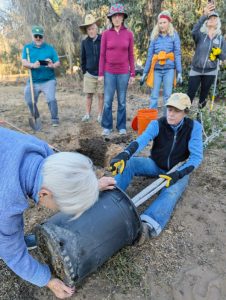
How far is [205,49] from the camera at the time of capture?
460 centimetres

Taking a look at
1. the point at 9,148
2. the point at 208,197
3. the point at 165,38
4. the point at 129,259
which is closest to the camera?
the point at 9,148

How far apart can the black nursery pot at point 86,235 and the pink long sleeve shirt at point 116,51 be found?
2.85 metres

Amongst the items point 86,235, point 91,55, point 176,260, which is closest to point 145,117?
point 91,55

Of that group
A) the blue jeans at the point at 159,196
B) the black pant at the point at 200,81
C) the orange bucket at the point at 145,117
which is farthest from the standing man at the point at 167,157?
the black pant at the point at 200,81

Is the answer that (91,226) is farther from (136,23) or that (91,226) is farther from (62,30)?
(62,30)

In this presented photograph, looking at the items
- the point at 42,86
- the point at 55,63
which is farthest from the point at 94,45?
the point at 42,86

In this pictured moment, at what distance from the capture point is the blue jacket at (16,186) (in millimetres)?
1356

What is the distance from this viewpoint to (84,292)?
204 cm

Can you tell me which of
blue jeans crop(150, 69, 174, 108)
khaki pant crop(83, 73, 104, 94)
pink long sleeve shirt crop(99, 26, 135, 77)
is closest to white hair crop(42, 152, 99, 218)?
pink long sleeve shirt crop(99, 26, 135, 77)

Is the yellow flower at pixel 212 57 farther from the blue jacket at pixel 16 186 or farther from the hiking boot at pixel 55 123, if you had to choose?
the blue jacket at pixel 16 186

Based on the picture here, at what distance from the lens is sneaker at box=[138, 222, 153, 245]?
2281 mm

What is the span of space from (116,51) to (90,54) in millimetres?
815

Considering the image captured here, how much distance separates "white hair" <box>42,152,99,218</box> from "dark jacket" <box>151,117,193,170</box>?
1619 mm

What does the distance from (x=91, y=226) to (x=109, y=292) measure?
1.88 ft
